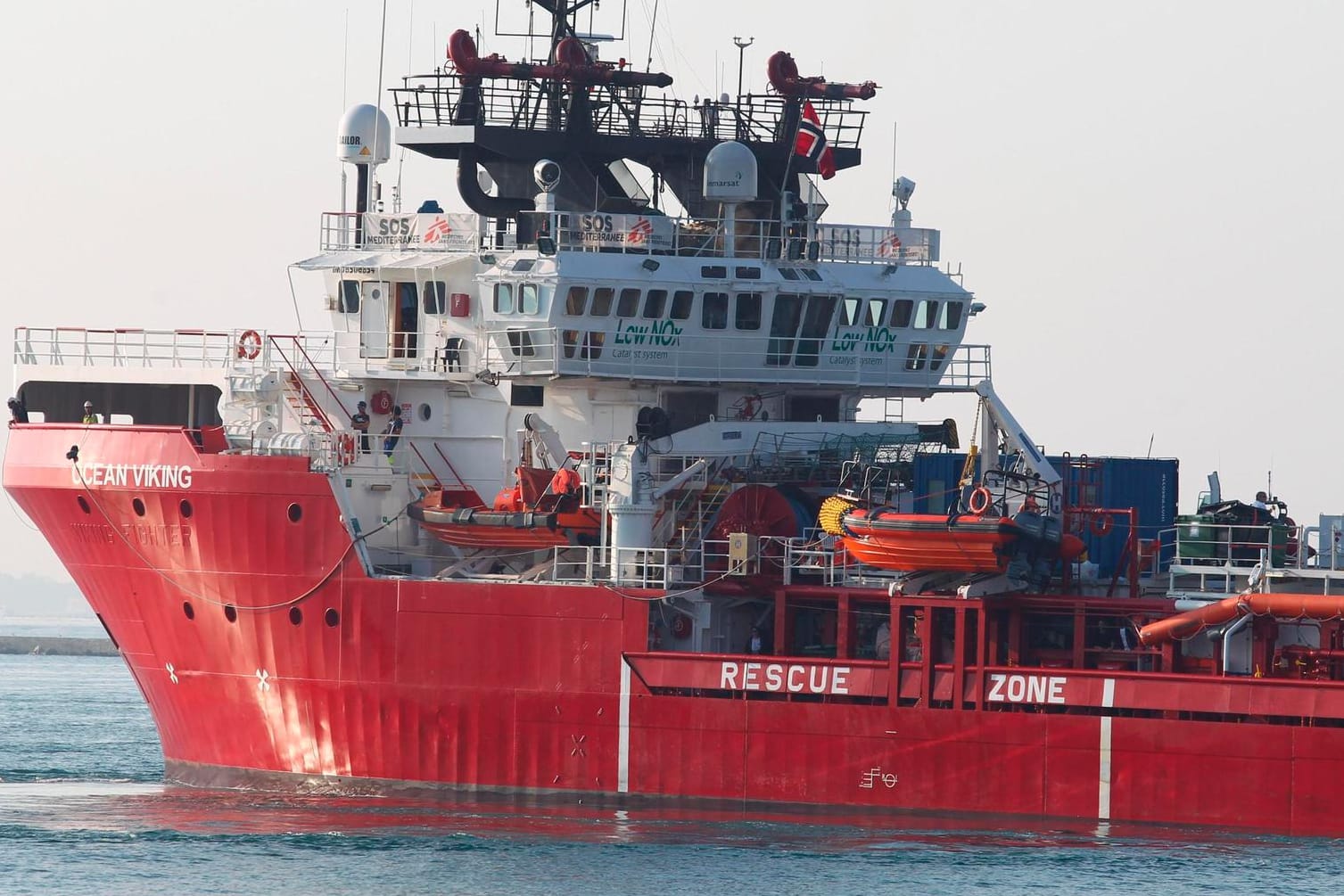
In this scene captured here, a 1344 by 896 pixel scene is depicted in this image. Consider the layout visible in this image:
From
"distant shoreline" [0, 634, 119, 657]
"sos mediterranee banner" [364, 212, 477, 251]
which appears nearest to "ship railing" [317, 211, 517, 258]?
"sos mediterranee banner" [364, 212, 477, 251]

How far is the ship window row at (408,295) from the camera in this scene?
3462 centimetres

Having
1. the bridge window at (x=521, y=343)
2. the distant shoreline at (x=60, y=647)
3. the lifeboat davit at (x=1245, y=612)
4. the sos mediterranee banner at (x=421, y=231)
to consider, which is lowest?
the distant shoreline at (x=60, y=647)

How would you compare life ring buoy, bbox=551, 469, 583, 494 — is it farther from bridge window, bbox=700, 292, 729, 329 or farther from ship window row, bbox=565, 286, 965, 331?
bridge window, bbox=700, 292, 729, 329

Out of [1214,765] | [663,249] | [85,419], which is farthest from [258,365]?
[1214,765]

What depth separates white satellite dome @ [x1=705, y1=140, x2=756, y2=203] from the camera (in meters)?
34.2

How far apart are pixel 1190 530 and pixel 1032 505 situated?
2.03m

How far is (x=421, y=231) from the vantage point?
35.3 metres

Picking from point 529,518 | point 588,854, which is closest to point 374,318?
point 529,518

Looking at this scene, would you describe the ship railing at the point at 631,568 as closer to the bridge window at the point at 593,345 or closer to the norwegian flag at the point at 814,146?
the bridge window at the point at 593,345

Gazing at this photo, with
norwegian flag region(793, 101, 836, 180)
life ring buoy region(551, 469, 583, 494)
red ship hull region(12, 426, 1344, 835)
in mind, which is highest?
norwegian flag region(793, 101, 836, 180)

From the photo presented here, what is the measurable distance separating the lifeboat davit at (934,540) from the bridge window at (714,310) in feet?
14.6

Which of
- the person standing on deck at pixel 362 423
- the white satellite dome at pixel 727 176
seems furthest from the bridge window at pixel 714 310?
the person standing on deck at pixel 362 423

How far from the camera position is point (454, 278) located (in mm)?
34562

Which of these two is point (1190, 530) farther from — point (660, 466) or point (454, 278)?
point (454, 278)
